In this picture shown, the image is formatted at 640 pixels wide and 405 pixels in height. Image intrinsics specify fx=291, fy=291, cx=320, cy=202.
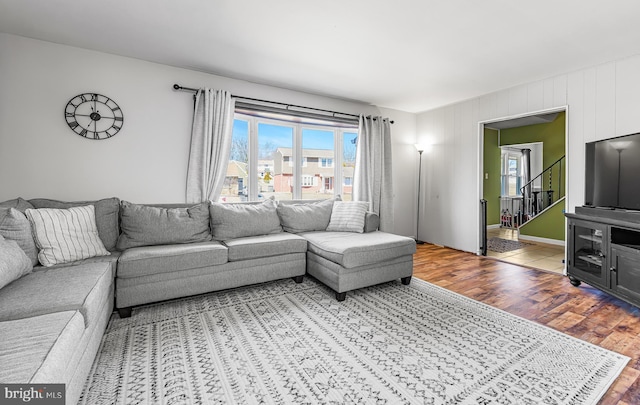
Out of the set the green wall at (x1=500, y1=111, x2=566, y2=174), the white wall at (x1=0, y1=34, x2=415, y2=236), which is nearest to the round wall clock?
the white wall at (x1=0, y1=34, x2=415, y2=236)

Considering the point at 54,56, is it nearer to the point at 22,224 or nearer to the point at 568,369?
the point at 22,224

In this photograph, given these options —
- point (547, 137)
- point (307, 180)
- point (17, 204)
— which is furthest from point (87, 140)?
point (547, 137)

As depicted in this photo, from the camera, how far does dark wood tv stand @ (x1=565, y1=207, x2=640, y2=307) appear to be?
2.48 meters

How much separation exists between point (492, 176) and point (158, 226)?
718 cm

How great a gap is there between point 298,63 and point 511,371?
3221 millimetres

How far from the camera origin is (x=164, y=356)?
5.99 feet

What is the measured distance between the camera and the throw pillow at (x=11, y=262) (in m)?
1.65

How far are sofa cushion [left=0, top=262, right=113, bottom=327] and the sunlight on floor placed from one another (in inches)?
183

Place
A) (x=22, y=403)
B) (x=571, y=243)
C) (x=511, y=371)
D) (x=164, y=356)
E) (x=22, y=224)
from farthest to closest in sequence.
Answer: (x=571, y=243) → (x=22, y=224) → (x=164, y=356) → (x=511, y=371) → (x=22, y=403)

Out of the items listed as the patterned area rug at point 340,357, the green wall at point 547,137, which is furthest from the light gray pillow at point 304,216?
the green wall at point 547,137

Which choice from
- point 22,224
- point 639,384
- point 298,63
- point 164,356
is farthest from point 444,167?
point 22,224

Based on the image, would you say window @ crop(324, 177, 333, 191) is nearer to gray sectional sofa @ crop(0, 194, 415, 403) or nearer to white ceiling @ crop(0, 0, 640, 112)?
gray sectional sofa @ crop(0, 194, 415, 403)

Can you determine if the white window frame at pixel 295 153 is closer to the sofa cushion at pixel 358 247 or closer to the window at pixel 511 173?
the sofa cushion at pixel 358 247

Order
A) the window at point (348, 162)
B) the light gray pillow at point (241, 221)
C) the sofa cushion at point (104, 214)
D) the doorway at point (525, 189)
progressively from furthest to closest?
the window at point (348, 162), the doorway at point (525, 189), the light gray pillow at point (241, 221), the sofa cushion at point (104, 214)
